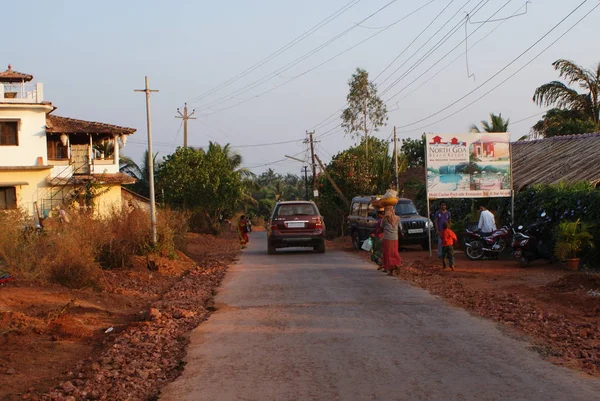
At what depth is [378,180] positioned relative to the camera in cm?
4122

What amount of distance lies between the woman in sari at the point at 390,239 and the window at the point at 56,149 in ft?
90.3

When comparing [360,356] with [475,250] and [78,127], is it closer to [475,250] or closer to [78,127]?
[475,250]

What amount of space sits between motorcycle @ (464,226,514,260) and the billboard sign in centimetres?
120

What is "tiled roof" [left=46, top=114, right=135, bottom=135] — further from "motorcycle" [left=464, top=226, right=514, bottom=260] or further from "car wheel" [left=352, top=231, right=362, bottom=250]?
"motorcycle" [left=464, top=226, right=514, bottom=260]

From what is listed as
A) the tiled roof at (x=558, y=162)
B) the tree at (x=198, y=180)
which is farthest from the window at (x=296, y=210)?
the tree at (x=198, y=180)

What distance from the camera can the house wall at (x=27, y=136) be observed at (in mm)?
36875

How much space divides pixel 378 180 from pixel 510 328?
32182 millimetres

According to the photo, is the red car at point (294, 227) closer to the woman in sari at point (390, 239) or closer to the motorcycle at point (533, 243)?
the motorcycle at point (533, 243)

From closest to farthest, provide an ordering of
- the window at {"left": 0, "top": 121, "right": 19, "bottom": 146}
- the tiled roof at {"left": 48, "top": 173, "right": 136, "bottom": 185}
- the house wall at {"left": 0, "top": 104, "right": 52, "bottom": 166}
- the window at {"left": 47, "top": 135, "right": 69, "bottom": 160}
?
the house wall at {"left": 0, "top": 104, "right": 52, "bottom": 166}
the window at {"left": 0, "top": 121, "right": 19, "bottom": 146}
the tiled roof at {"left": 48, "top": 173, "right": 136, "bottom": 185}
the window at {"left": 47, "top": 135, "right": 69, "bottom": 160}

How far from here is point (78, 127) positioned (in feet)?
130

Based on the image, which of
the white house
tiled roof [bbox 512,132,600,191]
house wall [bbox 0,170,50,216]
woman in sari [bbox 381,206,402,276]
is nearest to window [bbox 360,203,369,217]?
tiled roof [bbox 512,132,600,191]

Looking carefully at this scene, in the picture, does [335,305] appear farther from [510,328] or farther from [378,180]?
[378,180]

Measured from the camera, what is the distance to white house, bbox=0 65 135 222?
122ft

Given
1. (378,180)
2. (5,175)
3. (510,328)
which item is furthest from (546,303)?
(5,175)
